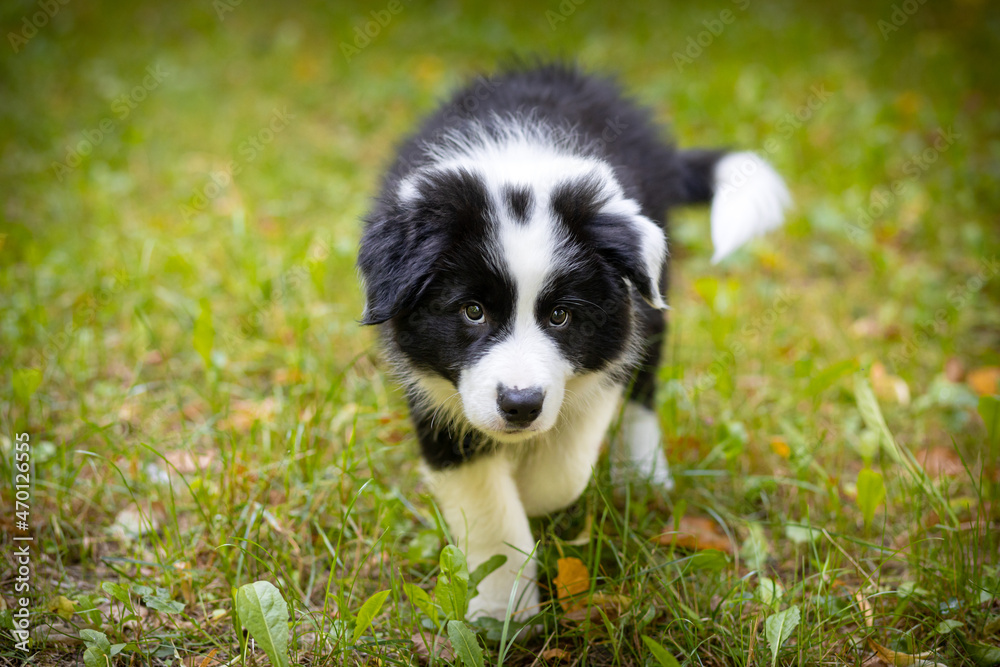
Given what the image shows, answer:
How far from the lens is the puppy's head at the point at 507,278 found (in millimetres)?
1892

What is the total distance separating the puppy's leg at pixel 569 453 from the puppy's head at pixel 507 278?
225 millimetres

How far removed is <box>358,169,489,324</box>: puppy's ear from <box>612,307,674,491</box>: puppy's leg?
89 centimetres

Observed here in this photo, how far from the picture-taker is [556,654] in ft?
6.50

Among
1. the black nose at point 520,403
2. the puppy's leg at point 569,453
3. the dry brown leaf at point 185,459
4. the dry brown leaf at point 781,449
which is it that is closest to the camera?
the black nose at point 520,403

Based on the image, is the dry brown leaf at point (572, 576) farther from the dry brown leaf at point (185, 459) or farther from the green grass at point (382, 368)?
the dry brown leaf at point (185, 459)

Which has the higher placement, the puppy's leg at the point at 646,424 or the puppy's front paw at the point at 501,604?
the puppy's leg at the point at 646,424

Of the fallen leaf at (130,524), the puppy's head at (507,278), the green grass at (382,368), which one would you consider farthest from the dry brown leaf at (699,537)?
the fallen leaf at (130,524)

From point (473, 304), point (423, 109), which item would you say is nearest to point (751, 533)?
point (473, 304)

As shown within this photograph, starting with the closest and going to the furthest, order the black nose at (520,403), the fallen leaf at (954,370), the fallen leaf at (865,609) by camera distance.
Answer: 1. the black nose at (520,403)
2. the fallen leaf at (865,609)
3. the fallen leaf at (954,370)

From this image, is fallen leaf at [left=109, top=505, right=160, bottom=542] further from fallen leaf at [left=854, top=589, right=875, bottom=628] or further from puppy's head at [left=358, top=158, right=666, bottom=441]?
fallen leaf at [left=854, top=589, right=875, bottom=628]

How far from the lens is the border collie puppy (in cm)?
191

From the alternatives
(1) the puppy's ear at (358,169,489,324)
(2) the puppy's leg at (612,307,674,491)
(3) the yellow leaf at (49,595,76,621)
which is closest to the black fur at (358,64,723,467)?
(1) the puppy's ear at (358,169,489,324)

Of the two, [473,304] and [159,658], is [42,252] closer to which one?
[159,658]

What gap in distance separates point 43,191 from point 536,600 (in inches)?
160
